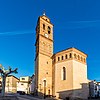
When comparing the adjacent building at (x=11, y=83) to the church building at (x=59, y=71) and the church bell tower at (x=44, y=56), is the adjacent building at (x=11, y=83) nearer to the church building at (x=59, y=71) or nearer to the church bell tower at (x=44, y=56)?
the church bell tower at (x=44, y=56)

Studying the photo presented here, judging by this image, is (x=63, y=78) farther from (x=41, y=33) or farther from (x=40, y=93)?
(x=41, y=33)

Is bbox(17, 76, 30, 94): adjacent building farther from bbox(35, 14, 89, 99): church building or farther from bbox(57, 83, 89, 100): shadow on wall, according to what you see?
bbox(57, 83, 89, 100): shadow on wall

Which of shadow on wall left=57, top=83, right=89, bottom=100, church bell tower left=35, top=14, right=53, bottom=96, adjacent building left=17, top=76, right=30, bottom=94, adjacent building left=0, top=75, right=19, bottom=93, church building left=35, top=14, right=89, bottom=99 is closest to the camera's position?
shadow on wall left=57, top=83, right=89, bottom=100

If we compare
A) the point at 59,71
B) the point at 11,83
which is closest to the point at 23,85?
the point at 11,83

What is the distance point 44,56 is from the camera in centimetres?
6756

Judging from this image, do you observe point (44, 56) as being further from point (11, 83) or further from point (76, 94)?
point (11, 83)

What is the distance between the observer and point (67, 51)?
63.1 m

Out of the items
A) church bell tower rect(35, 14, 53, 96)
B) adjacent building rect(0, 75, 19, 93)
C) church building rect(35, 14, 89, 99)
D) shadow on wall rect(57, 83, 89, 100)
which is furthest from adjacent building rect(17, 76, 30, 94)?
shadow on wall rect(57, 83, 89, 100)

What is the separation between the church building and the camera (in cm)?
6012

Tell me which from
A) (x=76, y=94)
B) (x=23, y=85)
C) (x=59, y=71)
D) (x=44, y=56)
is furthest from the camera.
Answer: (x=23, y=85)

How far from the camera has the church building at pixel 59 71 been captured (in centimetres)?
6012

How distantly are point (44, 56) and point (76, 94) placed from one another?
1514 centimetres

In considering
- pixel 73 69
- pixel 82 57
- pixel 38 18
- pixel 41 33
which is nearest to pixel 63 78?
pixel 73 69

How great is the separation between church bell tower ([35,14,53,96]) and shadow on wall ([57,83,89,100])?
211 inches
